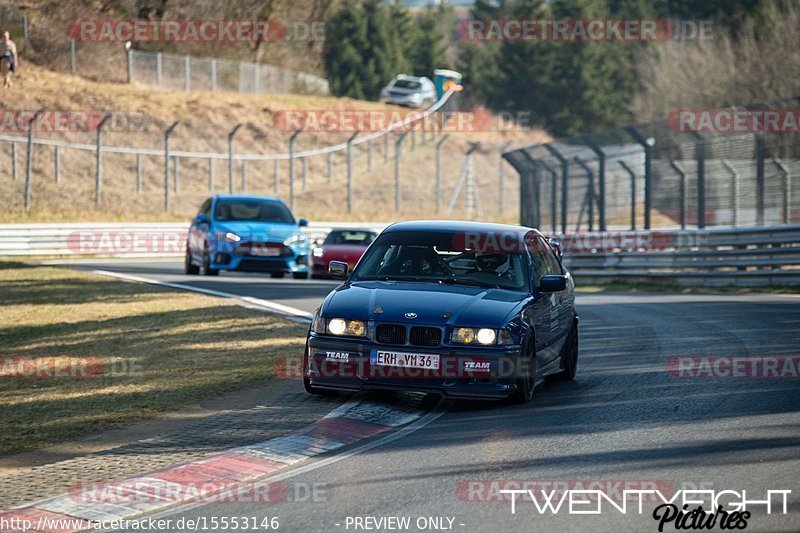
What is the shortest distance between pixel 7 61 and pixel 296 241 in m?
24.7

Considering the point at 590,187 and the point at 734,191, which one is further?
the point at 590,187

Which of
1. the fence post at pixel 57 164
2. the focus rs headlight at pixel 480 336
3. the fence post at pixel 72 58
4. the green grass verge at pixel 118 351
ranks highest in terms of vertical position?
the fence post at pixel 72 58

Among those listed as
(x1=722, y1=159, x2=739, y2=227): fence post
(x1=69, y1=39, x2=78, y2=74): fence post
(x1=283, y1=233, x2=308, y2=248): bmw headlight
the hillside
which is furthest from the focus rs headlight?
(x1=69, y1=39, x2=78, y2=74): fence post

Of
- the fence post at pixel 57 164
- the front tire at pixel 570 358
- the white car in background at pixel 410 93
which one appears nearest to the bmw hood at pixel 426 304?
the front tire at pixel 570 358

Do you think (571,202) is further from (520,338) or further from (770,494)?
(770,494)

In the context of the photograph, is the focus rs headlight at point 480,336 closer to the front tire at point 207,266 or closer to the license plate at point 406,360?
the license plate at point 406,360

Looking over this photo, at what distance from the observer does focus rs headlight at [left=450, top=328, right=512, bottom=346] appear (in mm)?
9711

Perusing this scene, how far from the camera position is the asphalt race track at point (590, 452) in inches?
263

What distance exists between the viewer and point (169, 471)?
302 inches

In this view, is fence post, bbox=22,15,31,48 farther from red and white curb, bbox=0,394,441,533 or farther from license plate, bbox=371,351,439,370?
red and white curb, bbox=0,394,441,533

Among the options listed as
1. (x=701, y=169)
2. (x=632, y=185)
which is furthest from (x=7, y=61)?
(x=701, y=169)

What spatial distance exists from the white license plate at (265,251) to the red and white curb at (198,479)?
15.5 metres

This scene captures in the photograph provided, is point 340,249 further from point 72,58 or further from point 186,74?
point 186,74

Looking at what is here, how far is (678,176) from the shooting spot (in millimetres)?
25188
